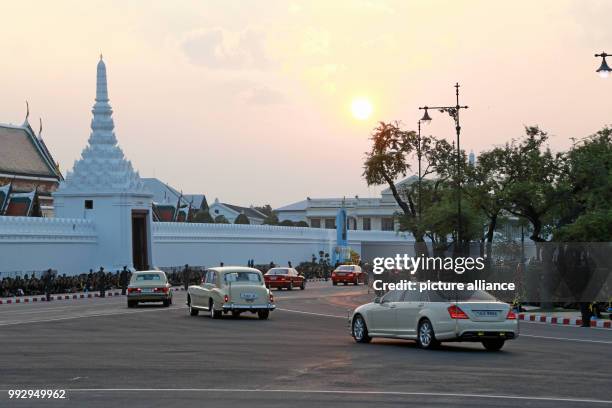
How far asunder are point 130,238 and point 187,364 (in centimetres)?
5412

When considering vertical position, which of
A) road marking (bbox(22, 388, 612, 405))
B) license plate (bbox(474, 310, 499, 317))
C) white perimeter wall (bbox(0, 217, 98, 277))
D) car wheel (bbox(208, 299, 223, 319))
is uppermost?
white perimeter wall (bbox(0, 217, 98, 277))

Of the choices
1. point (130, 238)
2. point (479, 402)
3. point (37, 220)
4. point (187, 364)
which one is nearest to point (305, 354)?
point (187, 364)

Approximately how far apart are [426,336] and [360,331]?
225 cm

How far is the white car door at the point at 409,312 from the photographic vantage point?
2331 centimetres

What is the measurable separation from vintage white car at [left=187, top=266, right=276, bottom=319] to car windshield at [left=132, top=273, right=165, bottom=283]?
864cm

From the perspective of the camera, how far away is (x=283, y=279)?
64.2 m

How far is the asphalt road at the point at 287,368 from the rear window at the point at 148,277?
12.3m

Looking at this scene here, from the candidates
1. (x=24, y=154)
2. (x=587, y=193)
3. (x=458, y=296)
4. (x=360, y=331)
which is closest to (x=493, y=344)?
(x=458, y=296)

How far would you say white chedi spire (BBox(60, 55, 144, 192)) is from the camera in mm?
73375

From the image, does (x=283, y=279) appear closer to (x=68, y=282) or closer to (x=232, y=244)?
(x=68, y=282)

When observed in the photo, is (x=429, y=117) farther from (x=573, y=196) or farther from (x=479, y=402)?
(x=479, y=402)

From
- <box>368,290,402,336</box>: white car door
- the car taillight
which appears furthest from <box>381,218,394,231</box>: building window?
the car taillight

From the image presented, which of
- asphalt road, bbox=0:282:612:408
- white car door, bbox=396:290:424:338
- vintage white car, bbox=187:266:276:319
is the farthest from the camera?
vintage white car, bbox=187:266:276:319

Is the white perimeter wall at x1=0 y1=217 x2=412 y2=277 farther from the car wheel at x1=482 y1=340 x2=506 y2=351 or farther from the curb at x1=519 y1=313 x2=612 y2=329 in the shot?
the car wheel at x1=482 y1=340 x2=506 y2=351
